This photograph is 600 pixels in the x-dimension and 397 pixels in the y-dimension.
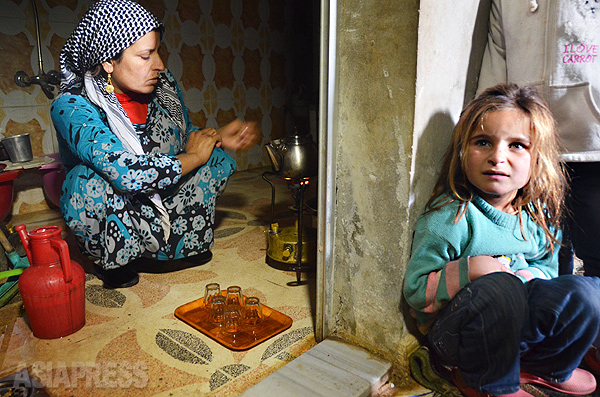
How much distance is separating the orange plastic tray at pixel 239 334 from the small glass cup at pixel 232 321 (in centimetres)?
2

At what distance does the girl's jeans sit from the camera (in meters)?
1.07

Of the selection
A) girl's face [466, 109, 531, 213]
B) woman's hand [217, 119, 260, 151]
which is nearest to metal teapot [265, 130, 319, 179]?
woman's hand [217, 119, 260, 151]

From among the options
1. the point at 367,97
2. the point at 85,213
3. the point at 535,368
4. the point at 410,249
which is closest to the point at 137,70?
the point at 85,213

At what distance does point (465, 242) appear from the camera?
1.22 meters

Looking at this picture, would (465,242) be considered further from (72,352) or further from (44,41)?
(44,41)

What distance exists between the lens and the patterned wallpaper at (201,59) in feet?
9.37

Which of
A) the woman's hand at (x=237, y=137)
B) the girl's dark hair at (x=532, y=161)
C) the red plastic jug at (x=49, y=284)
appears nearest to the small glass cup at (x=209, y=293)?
the red plastic jug at (x=49, y=284)

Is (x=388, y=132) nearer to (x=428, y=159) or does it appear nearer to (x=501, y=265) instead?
(x=428, y=159)

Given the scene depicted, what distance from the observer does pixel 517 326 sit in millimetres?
1070

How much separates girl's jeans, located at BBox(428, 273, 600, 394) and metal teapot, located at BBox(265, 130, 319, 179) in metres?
0.94

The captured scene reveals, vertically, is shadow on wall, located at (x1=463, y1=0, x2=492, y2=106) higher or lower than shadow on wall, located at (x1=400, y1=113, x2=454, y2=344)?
higher

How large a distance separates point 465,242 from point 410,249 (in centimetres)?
15

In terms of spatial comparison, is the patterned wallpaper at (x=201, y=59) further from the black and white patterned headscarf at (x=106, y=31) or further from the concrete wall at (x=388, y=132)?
the concrete wall at (x=388, y=132)

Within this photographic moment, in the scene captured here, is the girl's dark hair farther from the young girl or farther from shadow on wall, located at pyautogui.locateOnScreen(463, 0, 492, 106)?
shadow on wall, located at pyautogui.locateOnScreen(463, 0, 492, 106)
